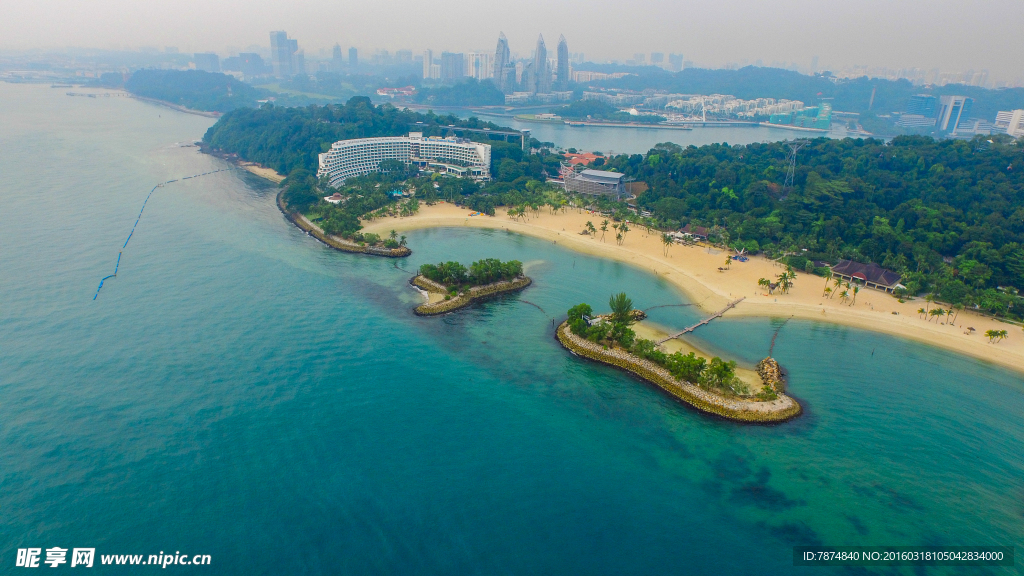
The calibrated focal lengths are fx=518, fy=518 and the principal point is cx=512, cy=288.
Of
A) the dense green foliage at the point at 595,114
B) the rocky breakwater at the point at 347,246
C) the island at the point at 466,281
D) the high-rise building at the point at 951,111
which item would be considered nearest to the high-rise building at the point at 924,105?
the high-rise building at the point at 951,111

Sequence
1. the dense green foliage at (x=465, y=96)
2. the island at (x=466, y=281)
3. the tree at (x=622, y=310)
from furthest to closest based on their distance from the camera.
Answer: the dense green foliage at (x=465, y=96) → the island at (x=466, y=281) → the tree at (x=622, y=310)

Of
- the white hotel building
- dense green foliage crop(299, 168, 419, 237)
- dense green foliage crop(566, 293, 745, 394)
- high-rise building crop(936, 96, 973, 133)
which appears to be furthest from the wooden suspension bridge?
high-rise building crop(936, 96, 973, 133)

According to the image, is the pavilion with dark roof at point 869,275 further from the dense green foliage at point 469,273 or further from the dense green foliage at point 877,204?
the dense green foliage at point 469,273

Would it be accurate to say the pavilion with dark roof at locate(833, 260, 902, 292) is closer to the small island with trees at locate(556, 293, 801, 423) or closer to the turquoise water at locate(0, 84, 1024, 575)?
the turquoise water at locate(0, 84, 1024, 575)

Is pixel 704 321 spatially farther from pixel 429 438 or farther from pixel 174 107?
pixel 174 107

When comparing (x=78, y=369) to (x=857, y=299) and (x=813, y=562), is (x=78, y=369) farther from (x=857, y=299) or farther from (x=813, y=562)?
(x=857, y=299)

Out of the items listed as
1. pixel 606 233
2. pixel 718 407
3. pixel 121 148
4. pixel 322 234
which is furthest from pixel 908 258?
pixel 121 148
